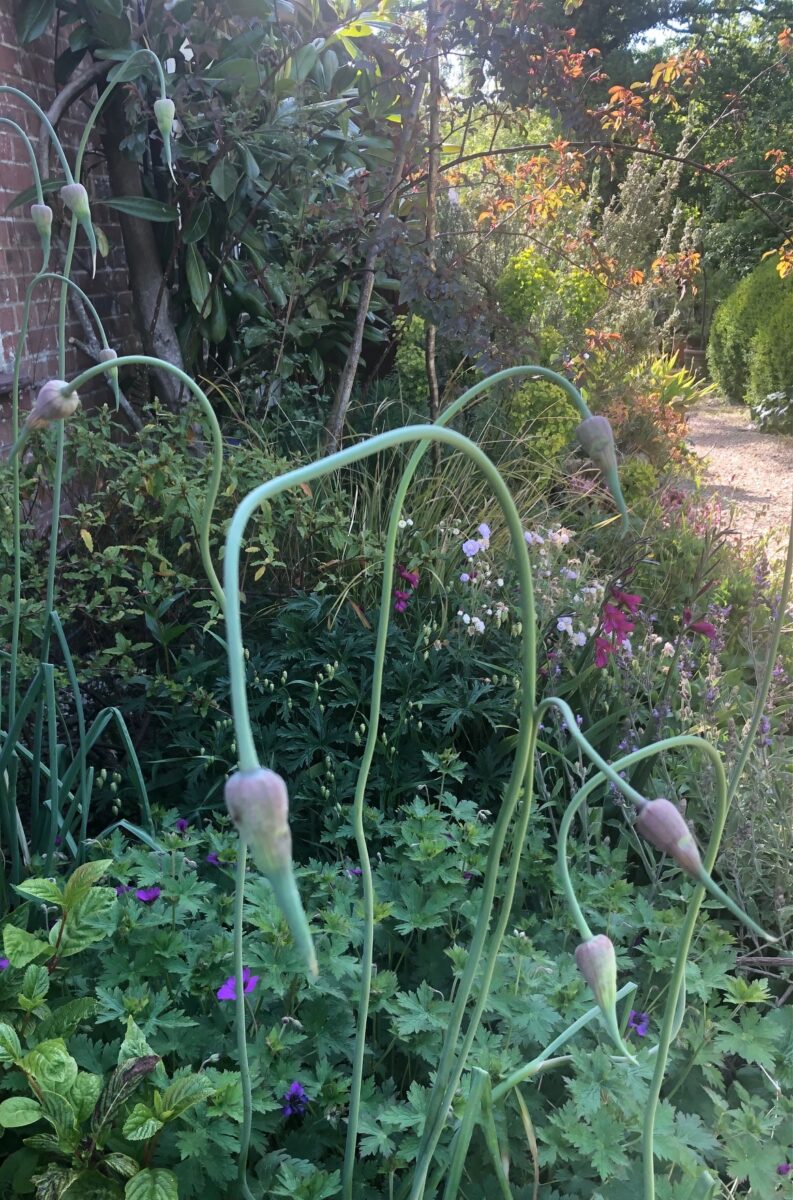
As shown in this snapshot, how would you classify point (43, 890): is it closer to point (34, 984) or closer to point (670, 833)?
point (34, 984)

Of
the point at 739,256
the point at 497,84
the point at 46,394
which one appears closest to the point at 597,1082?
the point at 46,394

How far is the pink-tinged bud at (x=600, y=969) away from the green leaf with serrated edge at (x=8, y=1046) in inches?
26.3

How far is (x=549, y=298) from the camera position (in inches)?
184

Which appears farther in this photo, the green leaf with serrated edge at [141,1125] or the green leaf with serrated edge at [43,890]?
the green leaf with serrated edge at [43,890]

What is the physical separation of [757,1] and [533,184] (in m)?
11.0

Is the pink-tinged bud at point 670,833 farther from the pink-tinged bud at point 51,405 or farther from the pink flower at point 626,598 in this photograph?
the pink flower at point 626,598

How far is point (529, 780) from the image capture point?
0.77 m

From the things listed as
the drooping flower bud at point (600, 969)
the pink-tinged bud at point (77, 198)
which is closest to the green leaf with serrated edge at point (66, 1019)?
the drooping flower bud at point (600, 969)

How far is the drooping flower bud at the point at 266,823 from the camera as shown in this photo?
41 cm

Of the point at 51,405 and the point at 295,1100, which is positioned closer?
the point at 51,405

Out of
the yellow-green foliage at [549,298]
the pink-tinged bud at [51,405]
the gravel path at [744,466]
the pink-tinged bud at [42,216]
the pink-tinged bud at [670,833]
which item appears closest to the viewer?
the pink-tinged bud at [670,833]

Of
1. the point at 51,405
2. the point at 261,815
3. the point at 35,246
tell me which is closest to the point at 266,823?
the point at 261,815

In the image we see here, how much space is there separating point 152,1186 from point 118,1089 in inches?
4.0

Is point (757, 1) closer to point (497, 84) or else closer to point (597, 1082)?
point (497, 84)
